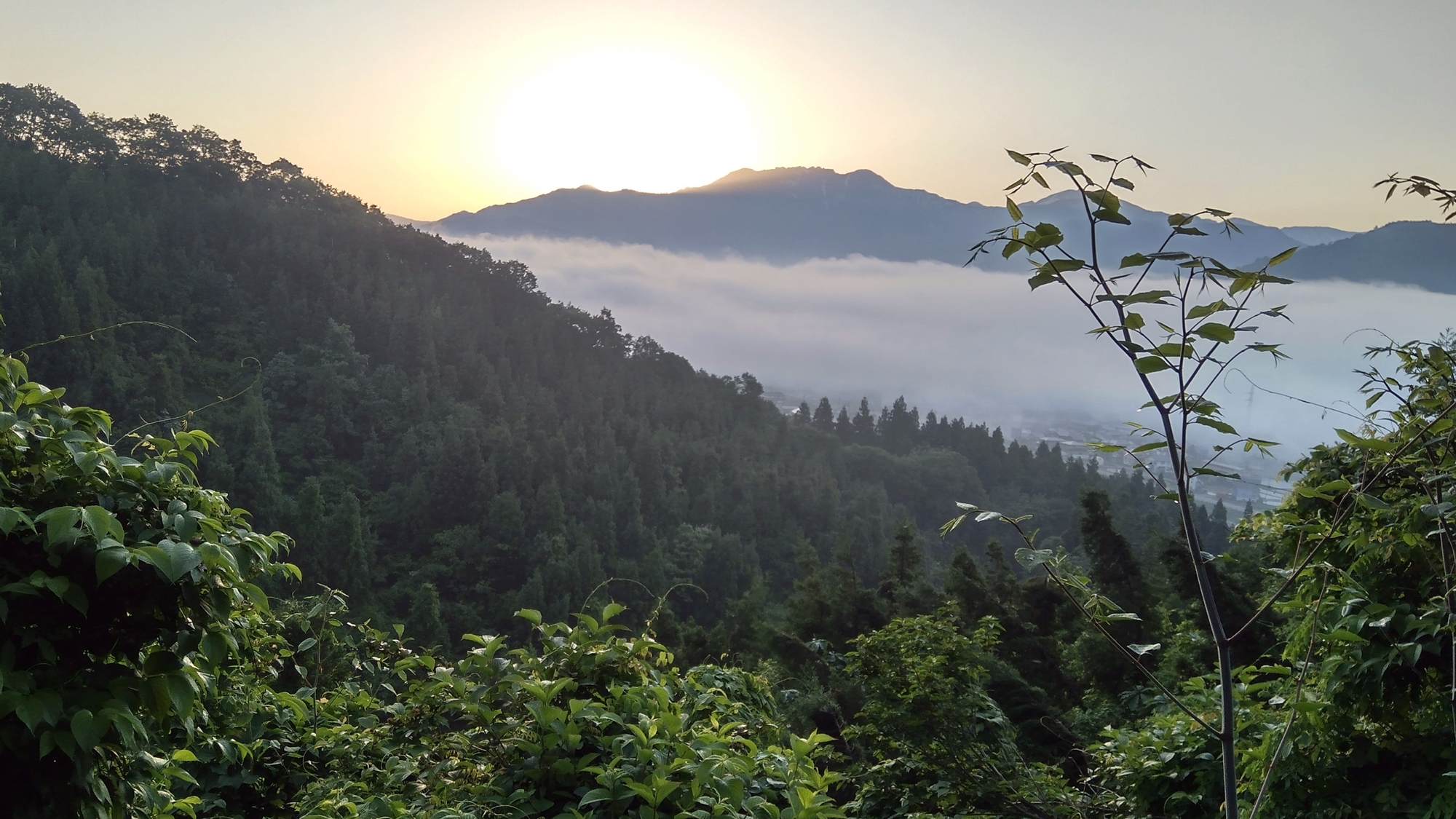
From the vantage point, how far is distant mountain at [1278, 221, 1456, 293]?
23.3m

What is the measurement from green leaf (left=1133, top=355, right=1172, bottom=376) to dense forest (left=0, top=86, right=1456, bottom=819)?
0.37 meters

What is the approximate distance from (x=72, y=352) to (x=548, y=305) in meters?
33.8

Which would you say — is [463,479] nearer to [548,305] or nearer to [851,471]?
[548,305]

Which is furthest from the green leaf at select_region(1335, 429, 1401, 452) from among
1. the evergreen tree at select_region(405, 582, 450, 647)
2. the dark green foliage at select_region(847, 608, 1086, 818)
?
the evergreen tree at select_region(405, 582, 450, 647)

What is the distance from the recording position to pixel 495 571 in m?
43.3

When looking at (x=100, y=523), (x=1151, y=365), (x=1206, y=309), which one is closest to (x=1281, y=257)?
(x=1206, y=309)

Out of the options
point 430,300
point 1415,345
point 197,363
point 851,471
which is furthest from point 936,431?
point 1415,345

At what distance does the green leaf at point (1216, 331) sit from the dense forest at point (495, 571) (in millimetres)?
394

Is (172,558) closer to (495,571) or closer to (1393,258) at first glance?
(495,571)

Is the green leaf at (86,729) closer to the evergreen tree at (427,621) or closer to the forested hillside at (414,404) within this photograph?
the evergreen tree at (427,621)

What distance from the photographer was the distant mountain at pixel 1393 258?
2328cm

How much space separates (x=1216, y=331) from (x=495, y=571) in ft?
147

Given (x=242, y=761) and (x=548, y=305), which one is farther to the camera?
(x=548, y=305)

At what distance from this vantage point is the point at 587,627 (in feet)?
8.73
